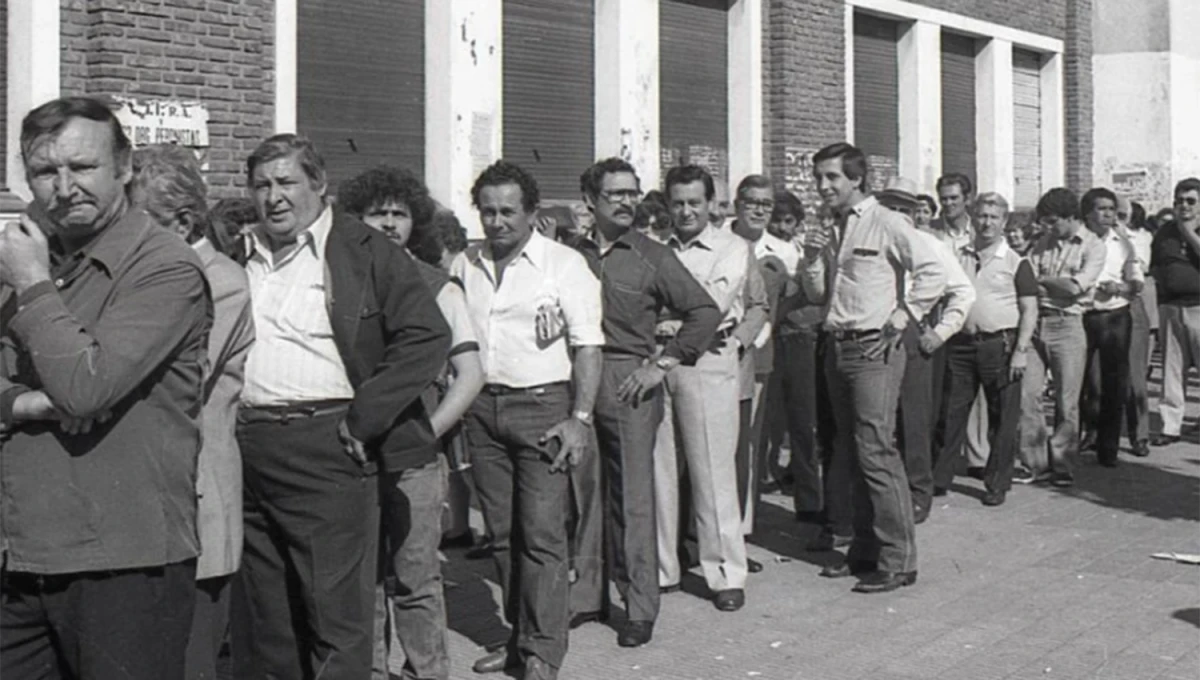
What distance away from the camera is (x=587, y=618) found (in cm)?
746

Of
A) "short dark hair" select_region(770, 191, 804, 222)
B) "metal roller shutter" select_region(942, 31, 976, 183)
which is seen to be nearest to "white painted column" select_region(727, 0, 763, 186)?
"metal roller shutter" select_region(942, 31, 976, 183)

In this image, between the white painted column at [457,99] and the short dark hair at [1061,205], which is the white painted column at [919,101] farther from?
the white painted column at [457,99]

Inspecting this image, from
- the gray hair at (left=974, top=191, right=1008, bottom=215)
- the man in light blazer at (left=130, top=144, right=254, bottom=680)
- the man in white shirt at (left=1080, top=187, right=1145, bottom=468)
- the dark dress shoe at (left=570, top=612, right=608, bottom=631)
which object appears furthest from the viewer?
the man in white shirt at (left=1080, top=187, right=1145, bottom=468)

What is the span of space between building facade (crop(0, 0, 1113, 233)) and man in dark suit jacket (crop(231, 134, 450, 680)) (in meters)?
5.39

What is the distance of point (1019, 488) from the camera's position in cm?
1145

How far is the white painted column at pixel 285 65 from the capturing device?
36.5 feet

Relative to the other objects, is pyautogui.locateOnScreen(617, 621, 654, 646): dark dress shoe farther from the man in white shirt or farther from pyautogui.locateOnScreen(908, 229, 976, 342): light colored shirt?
the man in white shirt

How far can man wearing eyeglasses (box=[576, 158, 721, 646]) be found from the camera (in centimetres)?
709

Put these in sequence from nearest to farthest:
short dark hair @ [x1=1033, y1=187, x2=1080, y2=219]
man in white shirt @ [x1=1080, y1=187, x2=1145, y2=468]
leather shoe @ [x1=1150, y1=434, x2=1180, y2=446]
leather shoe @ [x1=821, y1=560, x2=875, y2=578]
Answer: leather shoe @ [x1=821, y1=560, x2=875, y2=578]
short dark hair @ [x1=1033, y1=187, x2=1080, y2=219]
man in white shirt @ [x1=1080, y1=187, x2=1145, y2=468]
leather shoe @ [x1=1150, y1=434, x2=1180, y2=446]

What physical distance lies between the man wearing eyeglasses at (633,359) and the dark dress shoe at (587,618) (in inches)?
12.0

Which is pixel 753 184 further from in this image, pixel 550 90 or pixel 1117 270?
pixel 550 90

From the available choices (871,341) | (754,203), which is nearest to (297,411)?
(871,341)

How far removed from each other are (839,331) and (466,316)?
3.07 meters

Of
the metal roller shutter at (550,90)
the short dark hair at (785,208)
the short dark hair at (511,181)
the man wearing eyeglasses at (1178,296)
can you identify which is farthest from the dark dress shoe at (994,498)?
the short dark hair at (511,181)
